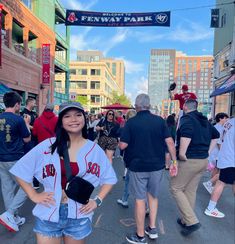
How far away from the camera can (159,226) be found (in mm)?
4660

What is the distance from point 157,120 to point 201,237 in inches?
71.9

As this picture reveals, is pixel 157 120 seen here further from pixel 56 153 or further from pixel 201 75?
pixel 201 75

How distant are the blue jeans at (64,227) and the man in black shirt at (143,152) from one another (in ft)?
5.85

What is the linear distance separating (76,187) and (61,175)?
0.15 meters

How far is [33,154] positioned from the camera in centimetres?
221

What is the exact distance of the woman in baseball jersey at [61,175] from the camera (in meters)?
2.13

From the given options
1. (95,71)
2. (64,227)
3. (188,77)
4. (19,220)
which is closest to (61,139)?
(64,227)

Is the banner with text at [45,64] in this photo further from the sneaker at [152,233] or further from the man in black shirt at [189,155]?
the sneaker at [152,233]

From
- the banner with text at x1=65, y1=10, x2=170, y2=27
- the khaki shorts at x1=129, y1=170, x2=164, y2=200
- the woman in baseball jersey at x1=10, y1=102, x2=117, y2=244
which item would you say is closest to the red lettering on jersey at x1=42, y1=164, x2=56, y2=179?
the woman in baseball jersey at x1=10, y1=102, x2=117, y2=244

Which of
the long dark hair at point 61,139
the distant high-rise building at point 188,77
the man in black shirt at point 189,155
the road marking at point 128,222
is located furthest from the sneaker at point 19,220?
the distant high-rise building at point 188,77

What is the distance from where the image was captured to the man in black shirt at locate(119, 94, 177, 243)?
392 cm

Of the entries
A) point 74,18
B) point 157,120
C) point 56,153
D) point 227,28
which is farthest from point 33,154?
point 227,28

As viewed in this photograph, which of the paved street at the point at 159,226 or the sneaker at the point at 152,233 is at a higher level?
the sneaker at the point at 152,233

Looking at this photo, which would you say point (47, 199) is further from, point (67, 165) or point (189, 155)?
point (189, 155)
